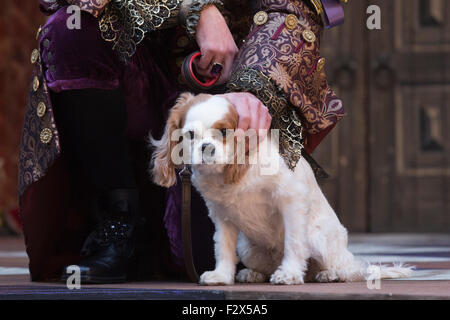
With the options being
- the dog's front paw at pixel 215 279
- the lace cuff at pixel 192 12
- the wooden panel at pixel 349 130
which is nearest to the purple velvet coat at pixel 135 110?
the lace cuff at pixel 192 12

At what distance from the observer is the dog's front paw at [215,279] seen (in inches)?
63.8

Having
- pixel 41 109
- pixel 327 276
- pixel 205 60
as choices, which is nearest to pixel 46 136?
pixel 41 109

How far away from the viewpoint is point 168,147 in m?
1.62

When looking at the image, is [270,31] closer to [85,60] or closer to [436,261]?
[85,60]

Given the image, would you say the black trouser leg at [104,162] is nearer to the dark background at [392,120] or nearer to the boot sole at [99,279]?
the boot sole at [99,279]

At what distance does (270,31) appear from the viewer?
1.66 metres

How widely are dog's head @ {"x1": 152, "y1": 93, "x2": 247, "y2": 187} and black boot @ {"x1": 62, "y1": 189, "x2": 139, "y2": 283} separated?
17 centimetres

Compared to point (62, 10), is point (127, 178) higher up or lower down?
lower down

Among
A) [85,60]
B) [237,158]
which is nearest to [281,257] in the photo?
[237,158]

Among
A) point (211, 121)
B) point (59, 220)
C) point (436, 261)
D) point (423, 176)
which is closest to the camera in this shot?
point (211, 121)

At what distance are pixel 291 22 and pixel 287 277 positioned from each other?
0.51 metres

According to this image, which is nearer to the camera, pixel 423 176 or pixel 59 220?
pixel 59 220

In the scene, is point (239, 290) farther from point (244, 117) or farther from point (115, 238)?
point (115, 238)

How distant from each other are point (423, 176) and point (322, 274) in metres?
2.90
